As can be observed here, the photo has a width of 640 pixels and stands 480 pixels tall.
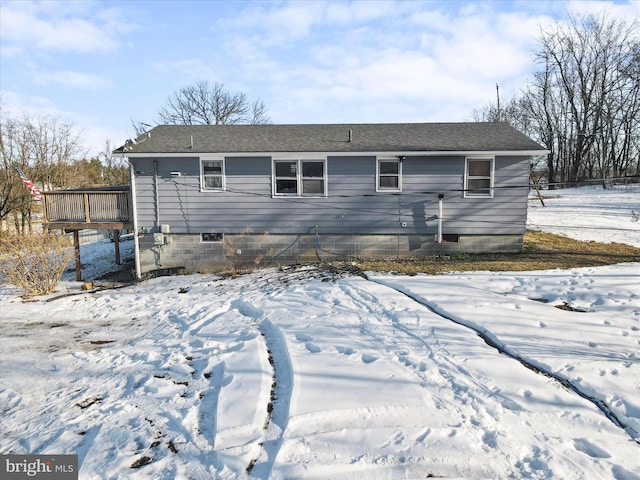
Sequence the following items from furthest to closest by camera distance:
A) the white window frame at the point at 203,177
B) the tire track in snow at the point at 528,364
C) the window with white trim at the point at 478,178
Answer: the white window frame at the point at 203,177, the window with white trim at the point at 478,178, the tire track in snow at the point at 528,364

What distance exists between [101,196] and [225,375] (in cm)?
983

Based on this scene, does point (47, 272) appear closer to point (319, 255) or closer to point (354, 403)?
point (319, 255)

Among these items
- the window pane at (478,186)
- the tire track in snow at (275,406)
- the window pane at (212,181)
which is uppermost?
the window pane at (212,181)

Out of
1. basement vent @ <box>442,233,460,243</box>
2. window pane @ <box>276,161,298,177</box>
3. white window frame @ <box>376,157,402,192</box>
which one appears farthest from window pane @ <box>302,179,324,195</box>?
basement vent @ <box>442,233,460,243</box>

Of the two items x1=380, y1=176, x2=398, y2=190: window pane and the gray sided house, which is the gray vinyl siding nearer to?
the gray sided house

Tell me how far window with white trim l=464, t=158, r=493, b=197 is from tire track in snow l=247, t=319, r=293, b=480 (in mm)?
8081

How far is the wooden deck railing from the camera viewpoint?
11.8 meters

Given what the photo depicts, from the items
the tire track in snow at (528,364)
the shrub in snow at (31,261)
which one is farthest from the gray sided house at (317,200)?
the tire track in snow at (528,364)

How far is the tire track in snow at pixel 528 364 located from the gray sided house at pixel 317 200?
468cm

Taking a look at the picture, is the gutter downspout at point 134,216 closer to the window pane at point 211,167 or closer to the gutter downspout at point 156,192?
the gutter downspout at point 156,192

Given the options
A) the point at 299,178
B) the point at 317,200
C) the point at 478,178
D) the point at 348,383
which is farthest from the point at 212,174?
the point at 348,383

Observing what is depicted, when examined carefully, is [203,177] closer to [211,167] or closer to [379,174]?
[211,167]

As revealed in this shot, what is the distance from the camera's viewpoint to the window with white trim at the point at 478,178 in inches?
443

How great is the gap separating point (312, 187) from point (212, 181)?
3.21m
